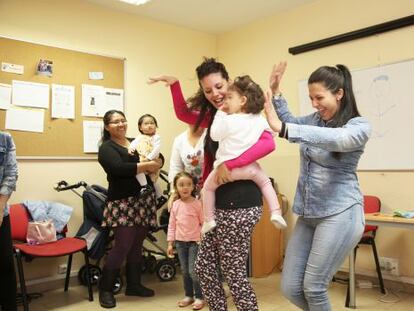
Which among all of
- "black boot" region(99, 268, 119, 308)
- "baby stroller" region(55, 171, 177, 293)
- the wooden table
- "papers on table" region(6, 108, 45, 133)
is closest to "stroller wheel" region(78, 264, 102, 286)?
"baby stroller" region(55, 171, 177, 293)

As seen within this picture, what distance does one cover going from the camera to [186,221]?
10.3ft

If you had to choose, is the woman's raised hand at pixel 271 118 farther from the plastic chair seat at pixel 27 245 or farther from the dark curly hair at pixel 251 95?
the plastic chair seat at pixel 27 245

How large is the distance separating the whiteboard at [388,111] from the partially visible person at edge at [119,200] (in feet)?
6.31

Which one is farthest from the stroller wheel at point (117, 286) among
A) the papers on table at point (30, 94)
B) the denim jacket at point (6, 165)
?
the papers on table at point (30, 94)

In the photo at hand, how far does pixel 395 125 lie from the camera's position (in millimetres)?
3473

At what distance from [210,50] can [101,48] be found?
5.03ft

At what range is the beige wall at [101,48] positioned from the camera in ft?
11.7

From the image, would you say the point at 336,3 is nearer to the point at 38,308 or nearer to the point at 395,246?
the point at 395,246

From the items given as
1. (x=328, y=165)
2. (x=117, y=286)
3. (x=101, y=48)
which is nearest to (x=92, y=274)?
(x=117, y=286)

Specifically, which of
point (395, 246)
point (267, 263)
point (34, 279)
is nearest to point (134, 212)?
point (34, 279)

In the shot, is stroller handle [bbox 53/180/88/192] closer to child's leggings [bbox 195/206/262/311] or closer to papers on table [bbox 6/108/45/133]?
papers on table [bbox 6/108/45/133]

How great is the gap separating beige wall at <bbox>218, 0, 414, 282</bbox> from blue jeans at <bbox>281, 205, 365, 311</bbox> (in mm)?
2055

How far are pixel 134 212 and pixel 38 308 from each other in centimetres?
103

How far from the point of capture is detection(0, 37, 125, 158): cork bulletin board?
3.49 metres
